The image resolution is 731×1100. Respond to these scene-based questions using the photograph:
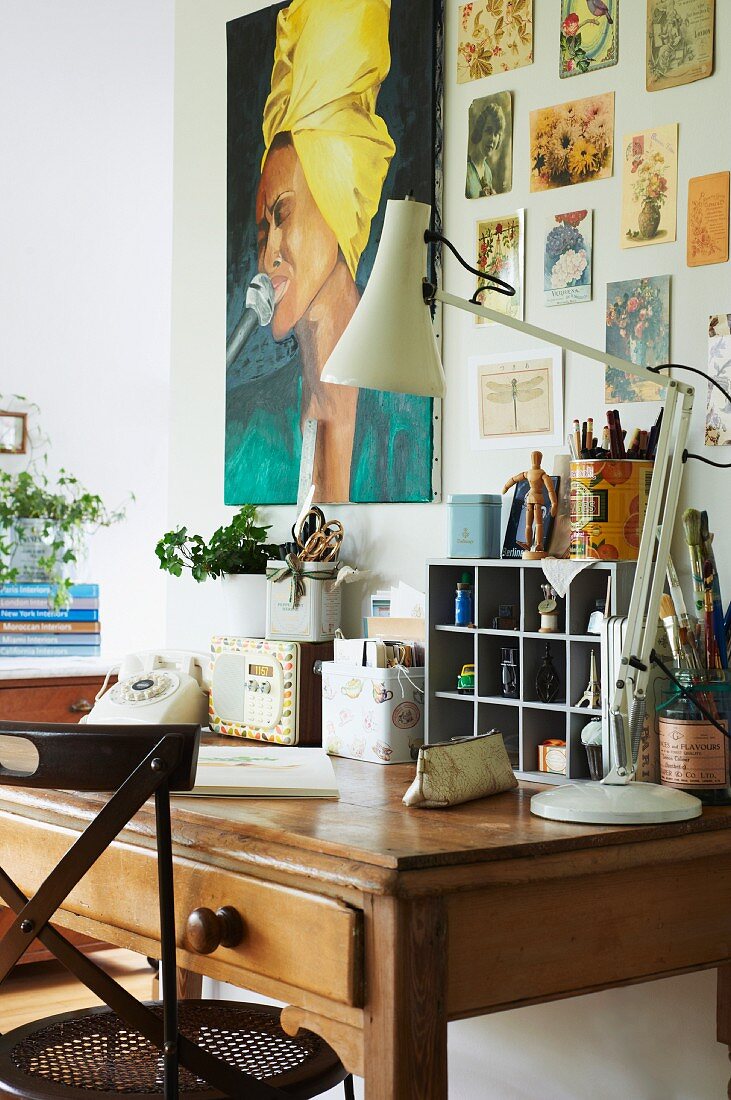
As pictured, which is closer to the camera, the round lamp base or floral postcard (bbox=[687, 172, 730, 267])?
the round lamp base

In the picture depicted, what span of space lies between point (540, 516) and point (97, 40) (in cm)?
214

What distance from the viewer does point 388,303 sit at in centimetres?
157

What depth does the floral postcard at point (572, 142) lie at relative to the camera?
6.12ft

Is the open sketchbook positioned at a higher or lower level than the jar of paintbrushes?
lower

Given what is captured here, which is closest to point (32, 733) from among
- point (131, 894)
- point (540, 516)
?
point (131, 894)

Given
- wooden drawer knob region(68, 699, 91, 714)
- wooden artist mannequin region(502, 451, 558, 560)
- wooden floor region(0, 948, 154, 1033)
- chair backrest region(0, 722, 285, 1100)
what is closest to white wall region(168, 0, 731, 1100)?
wooden artist mannequin region(502, 451, 558, 560)

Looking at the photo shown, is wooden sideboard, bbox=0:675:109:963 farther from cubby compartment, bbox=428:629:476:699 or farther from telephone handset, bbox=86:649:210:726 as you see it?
cubby compartment, bbox=428:629:476:699

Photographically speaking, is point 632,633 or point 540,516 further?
point 540,516

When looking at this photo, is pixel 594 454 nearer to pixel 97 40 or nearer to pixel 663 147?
pixel 663 147

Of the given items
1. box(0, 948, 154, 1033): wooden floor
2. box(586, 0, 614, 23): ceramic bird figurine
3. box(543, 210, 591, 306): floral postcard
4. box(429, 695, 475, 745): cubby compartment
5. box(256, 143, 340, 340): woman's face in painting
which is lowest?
box(0, 948, 154, 1033): wooden floor

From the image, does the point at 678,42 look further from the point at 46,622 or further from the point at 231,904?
the point at 46,622

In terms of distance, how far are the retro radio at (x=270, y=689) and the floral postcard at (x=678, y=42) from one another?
3.38 ft

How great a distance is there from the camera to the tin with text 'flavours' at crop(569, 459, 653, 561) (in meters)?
1.68

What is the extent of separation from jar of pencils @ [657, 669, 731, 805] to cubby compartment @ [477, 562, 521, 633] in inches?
13.4
